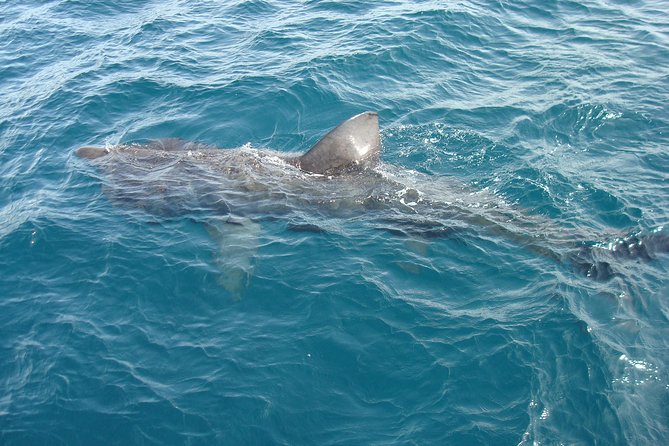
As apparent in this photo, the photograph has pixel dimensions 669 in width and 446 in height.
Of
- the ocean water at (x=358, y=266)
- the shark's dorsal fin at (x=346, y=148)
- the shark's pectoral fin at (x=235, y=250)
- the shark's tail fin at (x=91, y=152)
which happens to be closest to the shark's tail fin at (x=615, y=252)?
the ocean water at (x=358, y=266)

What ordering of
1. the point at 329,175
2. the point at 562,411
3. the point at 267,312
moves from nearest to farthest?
the point at 562,411
the point at 267,312
the point at 329,175

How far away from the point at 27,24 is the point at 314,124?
56.1 feet

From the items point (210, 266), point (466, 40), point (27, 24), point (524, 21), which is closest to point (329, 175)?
point (210, 266)

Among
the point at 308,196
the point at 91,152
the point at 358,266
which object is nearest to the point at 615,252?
the point at 358,266

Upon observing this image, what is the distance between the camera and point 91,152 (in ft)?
49.0

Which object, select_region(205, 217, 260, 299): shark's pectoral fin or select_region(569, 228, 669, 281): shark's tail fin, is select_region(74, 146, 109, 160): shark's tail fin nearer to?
select_region(205, 217, 260, 299): shark's pectoral fin

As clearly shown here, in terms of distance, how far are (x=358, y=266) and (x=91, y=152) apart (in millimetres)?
8673

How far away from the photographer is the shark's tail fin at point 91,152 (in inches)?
584

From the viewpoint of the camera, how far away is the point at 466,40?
20.6 meters

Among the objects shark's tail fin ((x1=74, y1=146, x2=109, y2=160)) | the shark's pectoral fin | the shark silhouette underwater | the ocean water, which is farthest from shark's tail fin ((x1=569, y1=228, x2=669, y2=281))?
shark's tail fin ((x1=74, y1=146, x2=109, y2=160))

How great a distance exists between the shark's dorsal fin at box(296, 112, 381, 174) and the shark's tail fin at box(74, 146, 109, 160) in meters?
5.87

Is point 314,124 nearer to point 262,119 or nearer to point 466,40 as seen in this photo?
point 262,119

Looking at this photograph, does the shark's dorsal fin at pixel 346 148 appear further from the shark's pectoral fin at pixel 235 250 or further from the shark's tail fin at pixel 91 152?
the shark's tail fin at pixel 91 152

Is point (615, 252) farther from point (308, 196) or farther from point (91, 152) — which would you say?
point (91, 152)
